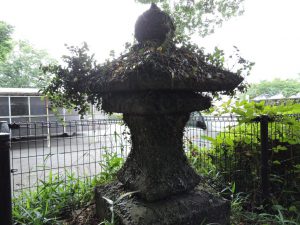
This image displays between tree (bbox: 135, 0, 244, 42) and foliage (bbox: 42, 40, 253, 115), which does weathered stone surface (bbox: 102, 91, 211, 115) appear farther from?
tree (bbox: 135, 0, 244, 42)

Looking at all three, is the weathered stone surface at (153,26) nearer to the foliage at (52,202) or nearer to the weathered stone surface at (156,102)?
the weathered stone surface at (156,102)

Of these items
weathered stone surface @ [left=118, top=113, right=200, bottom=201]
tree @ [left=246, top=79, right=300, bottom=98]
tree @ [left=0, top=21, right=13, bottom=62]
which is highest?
tree @ [left=0, top=21, right=13, bottom=62]

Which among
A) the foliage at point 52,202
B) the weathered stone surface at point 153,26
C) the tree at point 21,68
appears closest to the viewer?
the weathered stone surface at point 153,26

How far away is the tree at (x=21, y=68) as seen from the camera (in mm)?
28134

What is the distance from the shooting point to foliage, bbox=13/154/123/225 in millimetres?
2434

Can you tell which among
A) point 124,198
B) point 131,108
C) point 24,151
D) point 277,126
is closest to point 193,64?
point 131,108

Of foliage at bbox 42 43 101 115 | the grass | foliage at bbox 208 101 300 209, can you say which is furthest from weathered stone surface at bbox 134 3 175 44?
the grass

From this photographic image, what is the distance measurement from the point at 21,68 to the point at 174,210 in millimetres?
32133

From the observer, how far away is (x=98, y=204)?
2408 mm

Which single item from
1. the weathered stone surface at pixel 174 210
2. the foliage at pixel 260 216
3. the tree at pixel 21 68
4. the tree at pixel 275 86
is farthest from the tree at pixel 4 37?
the tree at pixel 275 86

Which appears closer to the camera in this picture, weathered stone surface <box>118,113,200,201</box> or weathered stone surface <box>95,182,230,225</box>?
weathered stone surface <box>95,182,230,225</box>

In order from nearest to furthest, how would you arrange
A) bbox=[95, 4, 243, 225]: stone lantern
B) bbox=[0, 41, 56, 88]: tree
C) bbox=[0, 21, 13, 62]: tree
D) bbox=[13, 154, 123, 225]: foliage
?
bbox=[95, 4, 243, 225]: stone lantern < bbox=[13, 154, 123, 225]: foliage < bbox=[0, 21, 13, 62]: tree < bbox=[0, 41, 56, 88]: tree

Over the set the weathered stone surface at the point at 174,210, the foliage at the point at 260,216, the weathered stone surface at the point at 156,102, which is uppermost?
the weathered stone surface at the point at 156,102

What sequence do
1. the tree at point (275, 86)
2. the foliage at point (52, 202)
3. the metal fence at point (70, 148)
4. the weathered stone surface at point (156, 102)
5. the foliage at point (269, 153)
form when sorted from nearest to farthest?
the weathered stone surface at point (156, 102), the foliage at point (52, 202), the foliage at point (269, 153), the metal fence at point (70, 148), the tree at point (275, 86)
